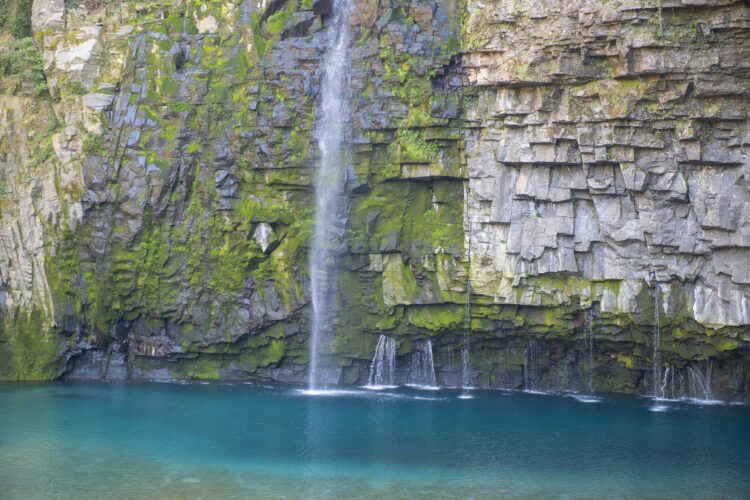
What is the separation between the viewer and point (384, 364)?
1081 inches

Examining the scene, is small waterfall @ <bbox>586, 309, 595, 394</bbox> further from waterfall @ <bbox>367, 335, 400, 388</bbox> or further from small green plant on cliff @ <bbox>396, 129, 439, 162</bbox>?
small green plant on cliff @ <bbox>396, 129, 439, 162</bbox>

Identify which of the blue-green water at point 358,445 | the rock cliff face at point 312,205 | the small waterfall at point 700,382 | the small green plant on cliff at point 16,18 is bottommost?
the blue-green water at point 358,445

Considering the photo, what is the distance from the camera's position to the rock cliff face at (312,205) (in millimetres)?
24219

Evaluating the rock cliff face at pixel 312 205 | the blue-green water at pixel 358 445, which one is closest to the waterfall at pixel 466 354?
the rock cliff face at pixel 312 205

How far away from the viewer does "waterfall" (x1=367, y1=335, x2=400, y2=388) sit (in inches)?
1077

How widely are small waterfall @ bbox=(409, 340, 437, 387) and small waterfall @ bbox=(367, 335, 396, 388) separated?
570 mm

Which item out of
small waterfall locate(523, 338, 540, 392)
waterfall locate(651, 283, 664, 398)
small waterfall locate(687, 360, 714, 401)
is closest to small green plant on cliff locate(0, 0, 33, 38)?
small waterfall locate(523, 338, 540, 392)

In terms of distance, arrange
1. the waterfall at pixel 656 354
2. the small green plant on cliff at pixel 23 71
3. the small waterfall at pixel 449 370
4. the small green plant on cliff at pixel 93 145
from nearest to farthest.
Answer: the waterfall at pixel 656 354 → the small waterfall at pixel 449 370 → the small green plant on cliff at pixel 93 145 → the small green plant on cliff at pixel 23 71

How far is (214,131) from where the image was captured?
27.4 m

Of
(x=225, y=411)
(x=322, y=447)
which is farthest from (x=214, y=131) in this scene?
(x=322, y=447)

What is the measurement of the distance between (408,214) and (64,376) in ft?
37.6

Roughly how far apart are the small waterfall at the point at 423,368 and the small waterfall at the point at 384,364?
570mm

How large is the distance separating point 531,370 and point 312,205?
26.2 feet

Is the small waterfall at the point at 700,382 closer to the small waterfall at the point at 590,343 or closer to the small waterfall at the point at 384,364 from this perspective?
the small waterfall at the point at 590,343
